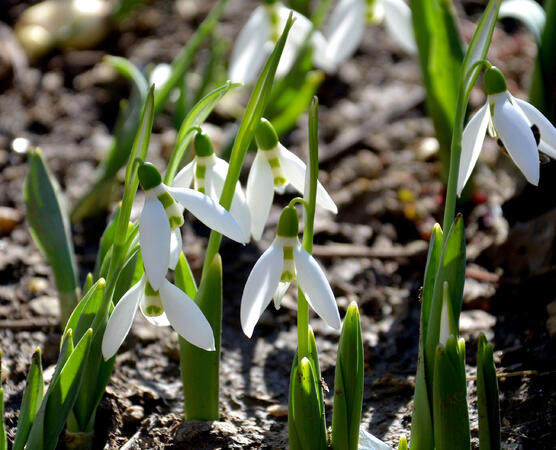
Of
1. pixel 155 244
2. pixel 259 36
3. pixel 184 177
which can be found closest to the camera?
pixel 155 244

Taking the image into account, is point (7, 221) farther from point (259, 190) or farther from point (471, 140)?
point (471, 140)

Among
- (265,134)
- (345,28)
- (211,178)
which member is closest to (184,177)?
(211,178)

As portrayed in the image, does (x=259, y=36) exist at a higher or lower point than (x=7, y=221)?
higher

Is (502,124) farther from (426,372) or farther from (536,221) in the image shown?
(536,221)

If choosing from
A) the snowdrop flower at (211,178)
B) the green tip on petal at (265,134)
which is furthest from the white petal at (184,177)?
the green tip on petal at (265,134)

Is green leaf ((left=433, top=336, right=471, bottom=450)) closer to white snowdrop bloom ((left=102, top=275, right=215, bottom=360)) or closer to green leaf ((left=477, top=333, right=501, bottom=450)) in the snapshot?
green leaf ((left=477, top=333, right=501, bottom=450))

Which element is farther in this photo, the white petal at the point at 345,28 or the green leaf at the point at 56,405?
the white petal at the point at 345,28

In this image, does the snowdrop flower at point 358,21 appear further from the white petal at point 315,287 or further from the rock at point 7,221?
the white petal at point 315,287

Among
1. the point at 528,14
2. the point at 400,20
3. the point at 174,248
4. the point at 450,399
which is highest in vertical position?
the point at 400,20
